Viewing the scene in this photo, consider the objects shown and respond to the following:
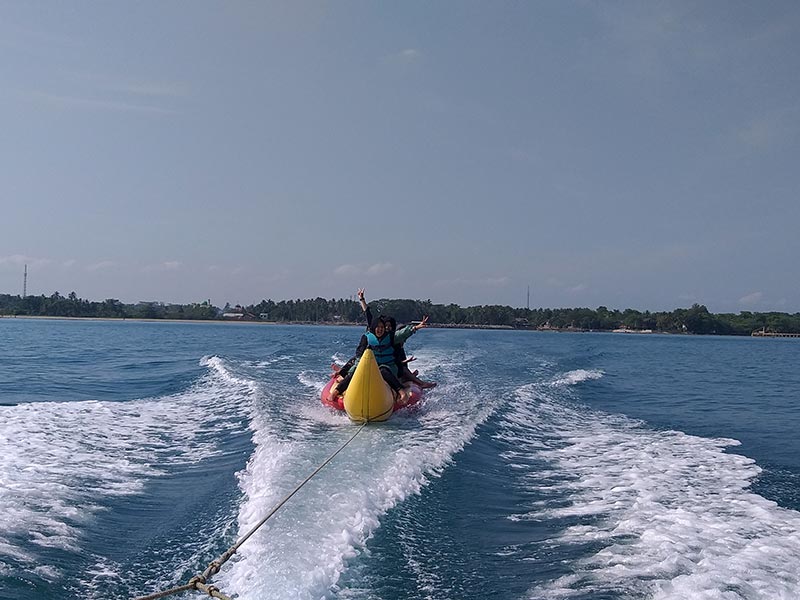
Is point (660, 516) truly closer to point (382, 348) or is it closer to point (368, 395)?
point (368, 395)

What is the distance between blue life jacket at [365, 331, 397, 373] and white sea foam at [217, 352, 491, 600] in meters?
1.03

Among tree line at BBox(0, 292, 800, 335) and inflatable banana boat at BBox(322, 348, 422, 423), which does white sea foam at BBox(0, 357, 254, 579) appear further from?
tree line at BBox(0, 292, 800, 335)

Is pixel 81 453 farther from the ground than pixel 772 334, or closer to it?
closer to it

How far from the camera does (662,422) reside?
11320 millimetres

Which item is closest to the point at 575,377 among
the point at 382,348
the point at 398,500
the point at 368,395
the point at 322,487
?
the point at 382,348

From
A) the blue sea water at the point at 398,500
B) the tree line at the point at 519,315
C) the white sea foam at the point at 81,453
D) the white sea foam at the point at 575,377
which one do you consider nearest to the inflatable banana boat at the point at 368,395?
the blue sea water at the point at 398,500

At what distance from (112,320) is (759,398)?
11412cm

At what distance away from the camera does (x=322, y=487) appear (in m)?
5.81

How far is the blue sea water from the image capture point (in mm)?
4159

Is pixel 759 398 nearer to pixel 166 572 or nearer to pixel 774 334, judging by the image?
pixel 166 572

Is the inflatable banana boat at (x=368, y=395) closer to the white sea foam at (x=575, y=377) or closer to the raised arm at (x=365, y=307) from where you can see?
the raised arm at (x=365, y=307)

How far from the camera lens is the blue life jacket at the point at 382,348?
11.0 m

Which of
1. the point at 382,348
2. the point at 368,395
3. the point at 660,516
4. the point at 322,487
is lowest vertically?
the point at 660,516

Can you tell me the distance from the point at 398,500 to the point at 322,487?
674mm
